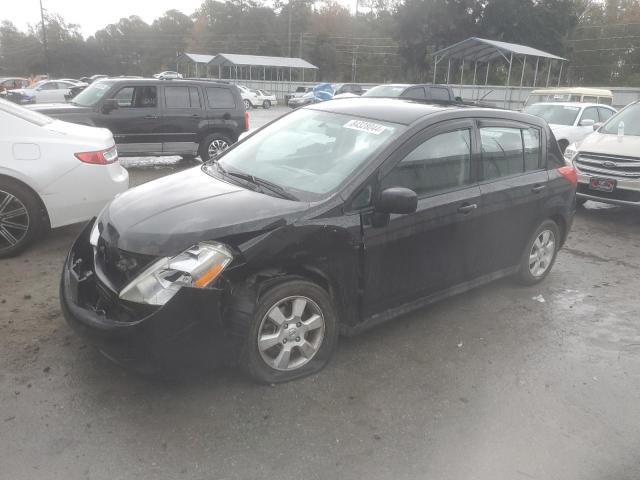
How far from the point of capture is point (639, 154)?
292 inches

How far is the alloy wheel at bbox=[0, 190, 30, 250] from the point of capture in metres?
4.88

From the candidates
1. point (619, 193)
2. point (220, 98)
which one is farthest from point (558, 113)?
point (220, 98)

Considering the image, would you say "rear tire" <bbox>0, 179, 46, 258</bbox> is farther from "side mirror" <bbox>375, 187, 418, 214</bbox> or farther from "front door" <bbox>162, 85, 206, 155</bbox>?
"front door" <bbox>162, 85, 206, 155</bbox>

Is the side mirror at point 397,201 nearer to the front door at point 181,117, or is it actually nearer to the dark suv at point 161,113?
the dark suv at point 161,113

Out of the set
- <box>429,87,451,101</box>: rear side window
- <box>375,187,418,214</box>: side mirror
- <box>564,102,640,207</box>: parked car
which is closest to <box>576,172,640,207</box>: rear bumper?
A: <box>564,102,640,207</box>: parked car

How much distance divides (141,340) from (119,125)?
26.9 feet

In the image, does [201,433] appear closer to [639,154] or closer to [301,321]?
[301,321]

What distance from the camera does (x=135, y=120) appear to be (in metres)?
10.1

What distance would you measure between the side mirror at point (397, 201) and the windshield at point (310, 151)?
301 millimetres

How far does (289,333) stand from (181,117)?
8230mm

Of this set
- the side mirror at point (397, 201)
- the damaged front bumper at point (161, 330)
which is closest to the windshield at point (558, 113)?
the side mirror at point (397, 201)

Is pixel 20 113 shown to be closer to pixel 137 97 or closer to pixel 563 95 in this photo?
pixel 137 97

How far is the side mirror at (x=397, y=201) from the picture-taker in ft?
10.7

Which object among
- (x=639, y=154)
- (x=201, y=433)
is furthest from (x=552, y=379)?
(x=639, y=154)
